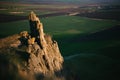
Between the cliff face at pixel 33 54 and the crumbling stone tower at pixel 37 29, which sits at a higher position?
the crumbling stone tower at pixel 37 29

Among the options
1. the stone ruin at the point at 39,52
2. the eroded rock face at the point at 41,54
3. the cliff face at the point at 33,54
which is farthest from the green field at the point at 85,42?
the cliff face at the point at 33,54

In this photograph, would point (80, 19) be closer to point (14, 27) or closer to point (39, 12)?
point (39, 12)

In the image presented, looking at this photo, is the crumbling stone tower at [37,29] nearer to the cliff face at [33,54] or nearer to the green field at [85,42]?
the cliff face at [33,54]

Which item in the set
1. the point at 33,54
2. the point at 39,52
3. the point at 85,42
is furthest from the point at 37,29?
the point at 85,42

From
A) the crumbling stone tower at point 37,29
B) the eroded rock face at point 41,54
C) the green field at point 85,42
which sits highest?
the crumbling stone tower at point 37,29

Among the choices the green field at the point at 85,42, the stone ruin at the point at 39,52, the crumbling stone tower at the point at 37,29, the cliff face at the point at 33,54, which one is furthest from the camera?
the green field at the point at 85,42

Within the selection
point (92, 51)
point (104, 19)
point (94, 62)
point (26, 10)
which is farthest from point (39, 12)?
point (94, 62)

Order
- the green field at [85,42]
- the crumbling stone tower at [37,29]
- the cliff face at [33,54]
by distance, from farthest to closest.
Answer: the green field at [85,42] < the crumbling stone tower at [37,29] < the cliff face at [33,54]
